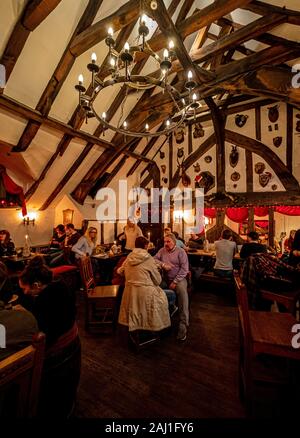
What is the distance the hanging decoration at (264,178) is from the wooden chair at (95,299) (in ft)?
17.9

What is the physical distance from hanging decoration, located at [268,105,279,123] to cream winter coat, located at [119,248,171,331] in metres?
6.12

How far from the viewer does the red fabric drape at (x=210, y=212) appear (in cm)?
732

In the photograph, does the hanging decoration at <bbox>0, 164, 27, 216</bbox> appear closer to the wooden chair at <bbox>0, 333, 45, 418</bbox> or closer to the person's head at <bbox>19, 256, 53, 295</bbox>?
the person's head at <bbox>19, 256, 53, 295</bbox>

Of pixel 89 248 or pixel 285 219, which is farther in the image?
pixel 285 219

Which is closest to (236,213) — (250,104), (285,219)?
(285,219)

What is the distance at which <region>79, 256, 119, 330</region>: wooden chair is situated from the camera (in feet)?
10.6

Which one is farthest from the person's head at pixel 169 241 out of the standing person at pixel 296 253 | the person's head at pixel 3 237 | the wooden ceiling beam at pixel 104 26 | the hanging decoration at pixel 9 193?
the hanging decoration at pixel 9 193

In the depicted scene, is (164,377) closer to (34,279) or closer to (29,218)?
(34,279)

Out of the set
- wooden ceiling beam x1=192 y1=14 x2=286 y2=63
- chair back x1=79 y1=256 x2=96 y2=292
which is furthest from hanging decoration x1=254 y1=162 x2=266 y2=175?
chair back x1=79 y1=256 x2=96 y2=292

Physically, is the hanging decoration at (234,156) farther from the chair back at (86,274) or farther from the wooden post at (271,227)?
the chair back at (86,274)

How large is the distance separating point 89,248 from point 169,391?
3352mm

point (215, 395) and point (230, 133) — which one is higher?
point (230, 133)

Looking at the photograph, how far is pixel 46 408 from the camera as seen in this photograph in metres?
1.56
